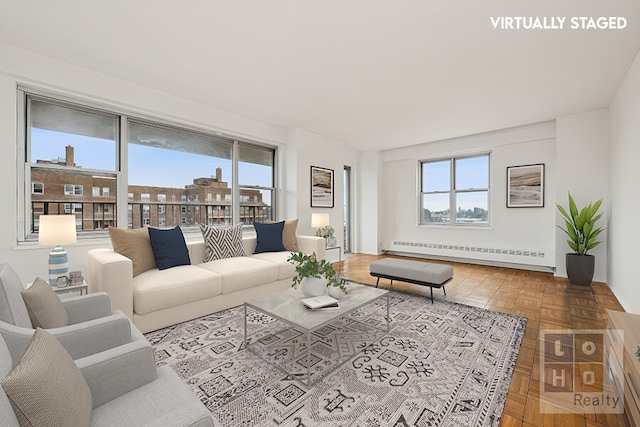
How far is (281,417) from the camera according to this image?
152 cm

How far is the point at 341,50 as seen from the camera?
2617mm

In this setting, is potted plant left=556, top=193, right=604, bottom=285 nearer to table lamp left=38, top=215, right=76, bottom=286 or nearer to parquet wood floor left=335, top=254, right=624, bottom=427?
parquet wood floor left=335, top=254, right=624, bottom=427

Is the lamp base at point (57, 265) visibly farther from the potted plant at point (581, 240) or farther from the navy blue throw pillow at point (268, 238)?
the potted plant at point (581, 240)

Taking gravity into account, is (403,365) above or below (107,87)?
below

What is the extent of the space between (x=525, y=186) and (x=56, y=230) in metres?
6.47

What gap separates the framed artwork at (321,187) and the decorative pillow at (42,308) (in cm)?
405

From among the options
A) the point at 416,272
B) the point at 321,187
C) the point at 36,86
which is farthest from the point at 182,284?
the point at 321,187

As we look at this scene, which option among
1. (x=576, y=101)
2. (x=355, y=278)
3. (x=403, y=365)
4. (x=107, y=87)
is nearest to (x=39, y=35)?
(x=107, y=87)

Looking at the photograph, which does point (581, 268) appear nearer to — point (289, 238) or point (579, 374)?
point (579, 374)

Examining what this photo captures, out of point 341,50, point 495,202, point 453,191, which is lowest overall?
point 495,202

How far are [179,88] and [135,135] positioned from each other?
0.81 meters

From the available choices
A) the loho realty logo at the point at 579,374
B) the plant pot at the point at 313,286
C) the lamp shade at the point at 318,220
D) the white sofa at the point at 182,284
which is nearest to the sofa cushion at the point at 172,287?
the white sofa at the point at 182,284

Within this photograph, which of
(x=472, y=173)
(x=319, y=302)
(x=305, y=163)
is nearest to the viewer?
(x=319, y=302)

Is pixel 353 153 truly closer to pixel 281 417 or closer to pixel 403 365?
pixel 403 365
